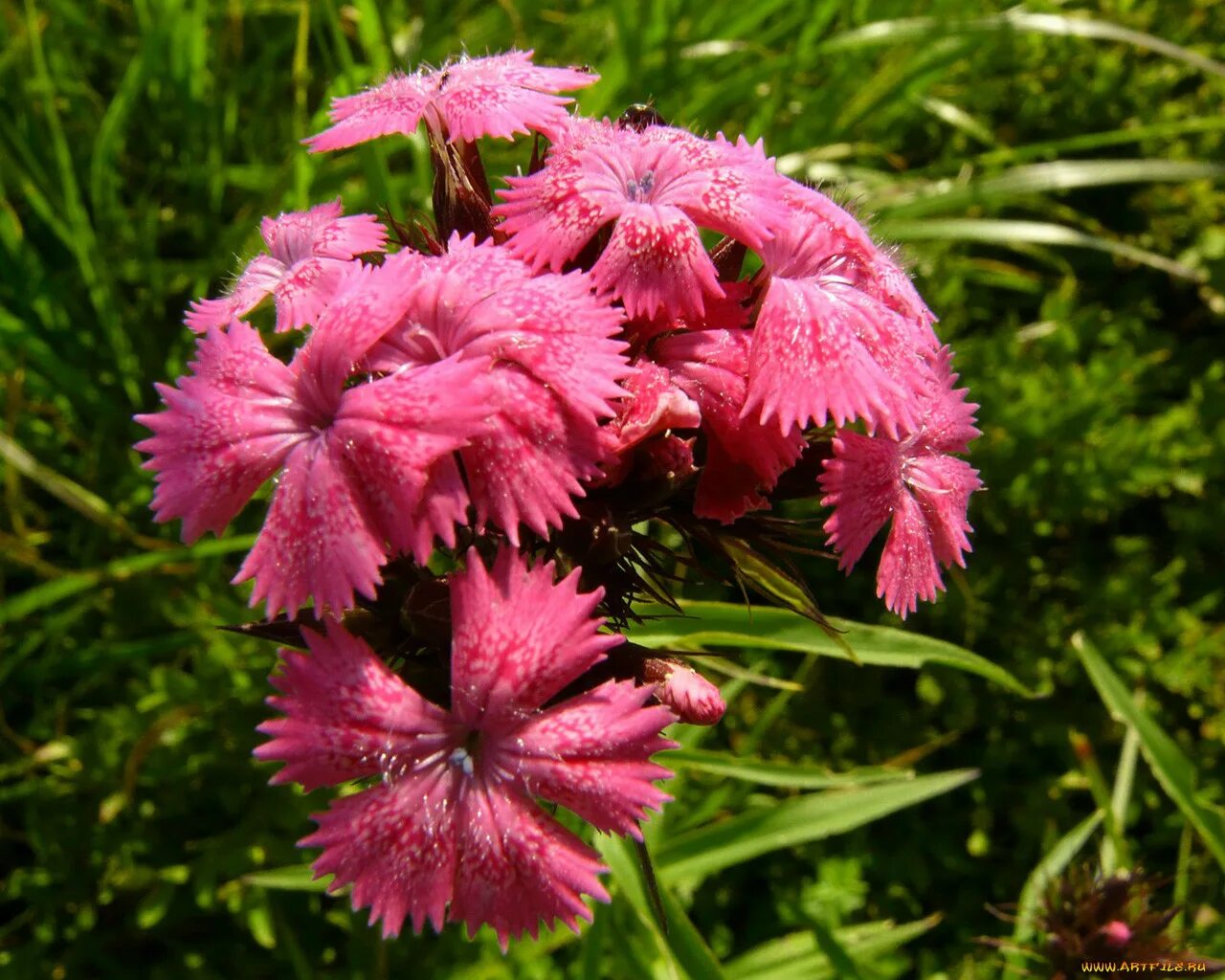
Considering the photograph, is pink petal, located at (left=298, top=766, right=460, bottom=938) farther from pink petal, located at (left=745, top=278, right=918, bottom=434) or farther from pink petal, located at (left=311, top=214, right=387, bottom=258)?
pink petal, located at (left=311, top=214, right=387, bottom=258)

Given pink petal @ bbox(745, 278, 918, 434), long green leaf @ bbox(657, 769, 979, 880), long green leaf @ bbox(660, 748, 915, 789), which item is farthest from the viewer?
long green leaf @ bbox(657, 769, 979, 880)

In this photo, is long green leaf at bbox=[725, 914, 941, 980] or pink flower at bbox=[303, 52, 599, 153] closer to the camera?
pink flower at bbox=[303, 52, 599, 153]

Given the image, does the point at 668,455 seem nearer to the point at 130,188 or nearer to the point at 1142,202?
the point at 130,188

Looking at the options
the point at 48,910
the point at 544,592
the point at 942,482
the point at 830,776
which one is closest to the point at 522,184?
the point at 544,592

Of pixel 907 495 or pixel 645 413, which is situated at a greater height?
pixel 645 413

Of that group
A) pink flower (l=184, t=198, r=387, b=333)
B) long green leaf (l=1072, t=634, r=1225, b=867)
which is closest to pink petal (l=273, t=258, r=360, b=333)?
pink flower (l=184, t=198, r=387, b=333)

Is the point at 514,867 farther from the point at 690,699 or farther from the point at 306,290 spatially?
the point at 306,290

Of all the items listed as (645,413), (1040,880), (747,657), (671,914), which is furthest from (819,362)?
(1040,880)
